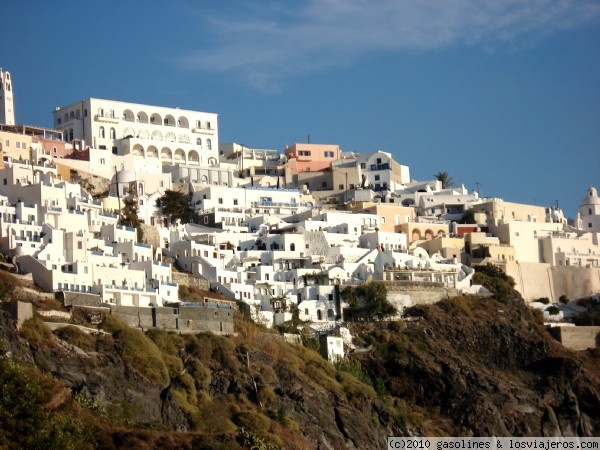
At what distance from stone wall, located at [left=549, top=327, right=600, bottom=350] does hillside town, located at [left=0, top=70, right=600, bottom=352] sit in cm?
465

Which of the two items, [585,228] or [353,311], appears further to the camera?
[585,228]

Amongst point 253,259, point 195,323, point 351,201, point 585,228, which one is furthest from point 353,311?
point 585,228

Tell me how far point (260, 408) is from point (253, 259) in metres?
16.8

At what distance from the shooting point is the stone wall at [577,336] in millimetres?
78688

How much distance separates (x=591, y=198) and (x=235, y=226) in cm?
2567

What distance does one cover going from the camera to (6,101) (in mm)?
85000

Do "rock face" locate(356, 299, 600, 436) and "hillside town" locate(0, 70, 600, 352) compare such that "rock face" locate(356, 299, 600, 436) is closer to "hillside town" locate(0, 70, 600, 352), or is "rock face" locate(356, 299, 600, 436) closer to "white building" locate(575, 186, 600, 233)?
"hillside town" locate(0, 70, 600, 352)

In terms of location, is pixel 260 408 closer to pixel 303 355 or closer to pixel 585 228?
pixel 303 355

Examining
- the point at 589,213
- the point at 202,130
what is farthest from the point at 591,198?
the point at 202,130

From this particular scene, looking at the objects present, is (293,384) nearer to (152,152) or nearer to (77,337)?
(77,337)

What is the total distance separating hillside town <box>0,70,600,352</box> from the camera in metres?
64.0

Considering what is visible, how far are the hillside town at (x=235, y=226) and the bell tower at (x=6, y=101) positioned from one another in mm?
129

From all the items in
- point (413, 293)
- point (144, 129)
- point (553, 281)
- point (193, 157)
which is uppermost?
point (144, 129)

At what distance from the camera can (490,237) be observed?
282ft
